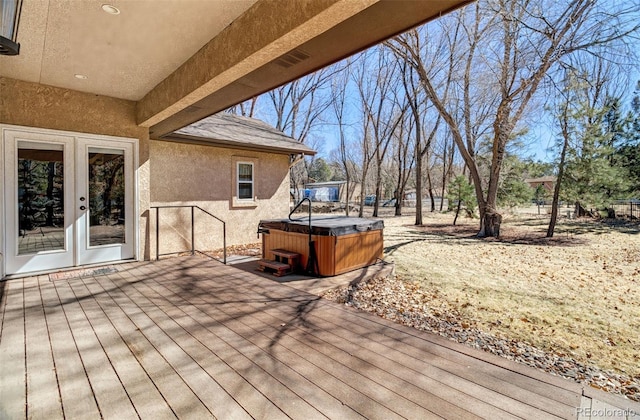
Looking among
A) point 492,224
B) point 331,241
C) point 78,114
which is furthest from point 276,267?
point 492,224

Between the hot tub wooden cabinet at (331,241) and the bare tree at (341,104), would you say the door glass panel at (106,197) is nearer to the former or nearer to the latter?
the hot tub wooden cabinet at (331,241)

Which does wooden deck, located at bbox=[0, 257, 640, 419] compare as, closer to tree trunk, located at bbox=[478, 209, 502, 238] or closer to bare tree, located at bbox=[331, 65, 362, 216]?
tree trunk, located at bbox=[478, 209, 502, 238]

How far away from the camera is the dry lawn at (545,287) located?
11.1ft

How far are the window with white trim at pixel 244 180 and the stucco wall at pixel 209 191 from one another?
14cm

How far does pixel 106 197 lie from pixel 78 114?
52.7 inches

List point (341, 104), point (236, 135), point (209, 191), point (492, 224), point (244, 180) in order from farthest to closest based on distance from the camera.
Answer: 1. point (341, 104)
2. point (492, 224)
3. point (244, 180)
4. point (236, 135)
5. point (209, 191)

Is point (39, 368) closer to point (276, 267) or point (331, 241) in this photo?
point (276, 267)

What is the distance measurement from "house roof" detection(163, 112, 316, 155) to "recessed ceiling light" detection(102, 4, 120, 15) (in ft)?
12.2

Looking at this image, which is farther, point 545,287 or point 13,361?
point 545,287

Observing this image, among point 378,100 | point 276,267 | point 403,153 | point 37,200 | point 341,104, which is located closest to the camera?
point 37,200

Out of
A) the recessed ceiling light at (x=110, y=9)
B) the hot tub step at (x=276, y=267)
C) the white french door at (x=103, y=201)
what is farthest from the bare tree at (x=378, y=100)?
the recessed ceiling light at (x=110, y=9)

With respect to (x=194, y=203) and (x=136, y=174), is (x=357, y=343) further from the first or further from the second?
(x=194, y=203)

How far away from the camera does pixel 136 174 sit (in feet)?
18.0

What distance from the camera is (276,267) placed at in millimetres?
4949
